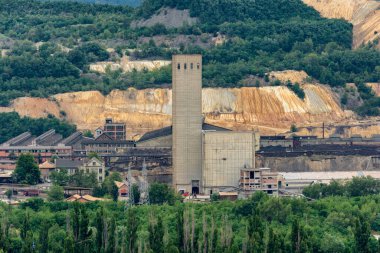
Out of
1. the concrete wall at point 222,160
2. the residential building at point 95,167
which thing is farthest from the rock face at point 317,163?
the residential building at point 95,167

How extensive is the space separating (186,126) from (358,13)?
2638 inches

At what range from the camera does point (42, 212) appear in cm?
10881

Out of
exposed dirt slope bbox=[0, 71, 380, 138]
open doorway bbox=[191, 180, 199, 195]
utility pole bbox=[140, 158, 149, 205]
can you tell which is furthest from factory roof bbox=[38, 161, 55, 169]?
exposed dirt slope bbox=[0, 71, 380, 138]

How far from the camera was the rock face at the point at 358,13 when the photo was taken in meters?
183

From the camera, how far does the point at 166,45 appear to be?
572ft

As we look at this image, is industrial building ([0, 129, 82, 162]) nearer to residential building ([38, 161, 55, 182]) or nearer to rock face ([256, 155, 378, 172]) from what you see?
residential building ([38, 161, 55, 182])

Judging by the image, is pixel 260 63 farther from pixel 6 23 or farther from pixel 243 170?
pixel 243 170

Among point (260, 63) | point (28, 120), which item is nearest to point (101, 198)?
point (28, 120)

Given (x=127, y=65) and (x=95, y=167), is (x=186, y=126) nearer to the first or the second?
(x=95, y=167)

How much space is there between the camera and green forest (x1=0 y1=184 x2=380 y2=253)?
9625 cm

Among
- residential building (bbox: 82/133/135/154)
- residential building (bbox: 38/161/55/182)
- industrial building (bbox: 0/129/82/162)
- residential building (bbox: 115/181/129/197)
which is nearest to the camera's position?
residential building (bbox: 115/181/129/197)

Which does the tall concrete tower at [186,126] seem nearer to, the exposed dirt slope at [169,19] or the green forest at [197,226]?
the green forest at [197,226]

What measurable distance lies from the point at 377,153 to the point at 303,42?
40410 millimetres

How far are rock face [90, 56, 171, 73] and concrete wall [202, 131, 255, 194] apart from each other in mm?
43886
